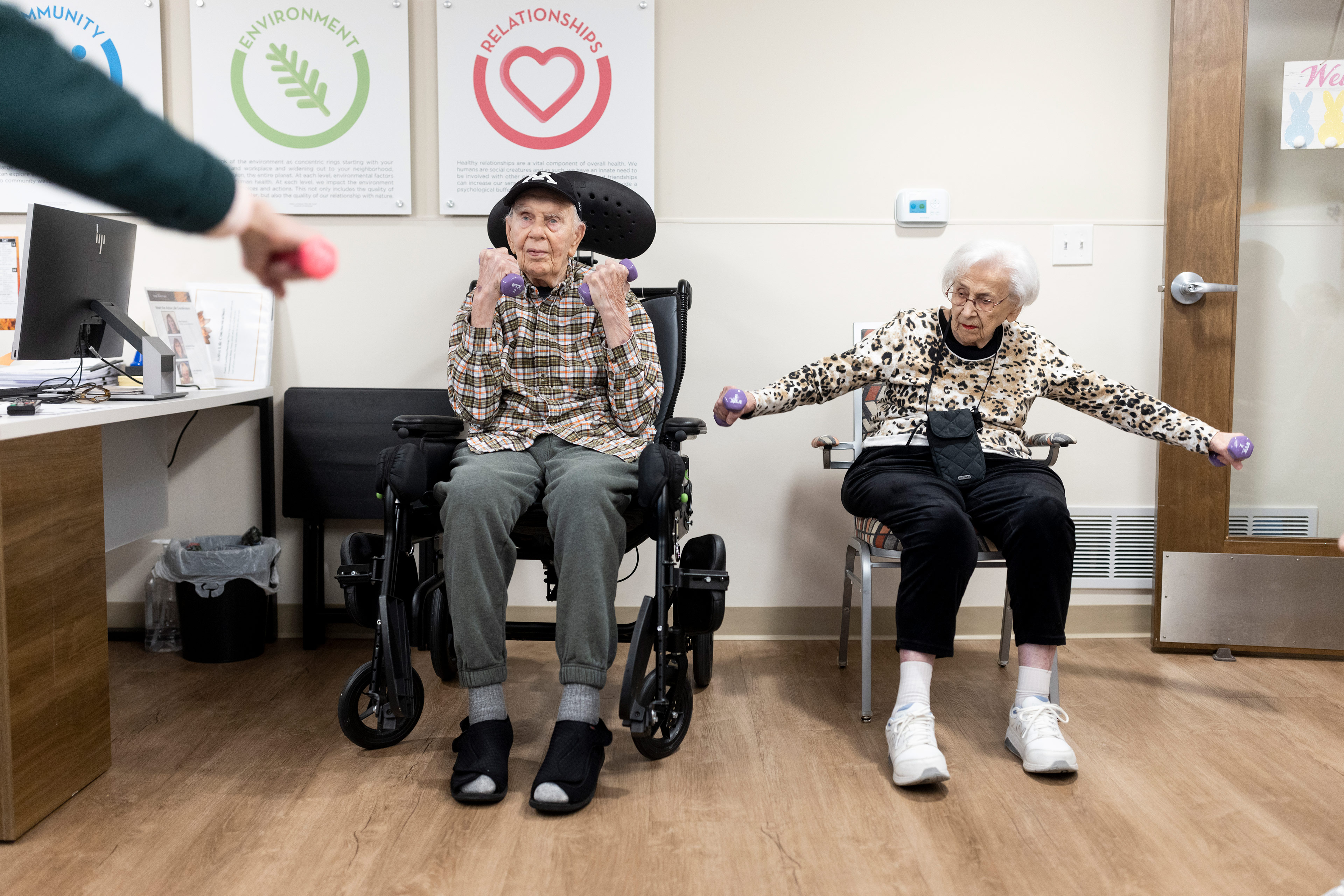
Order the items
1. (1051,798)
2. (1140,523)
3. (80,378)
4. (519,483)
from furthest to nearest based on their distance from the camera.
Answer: (1140,523) → (80,378) → (519,483) → (1051,798)

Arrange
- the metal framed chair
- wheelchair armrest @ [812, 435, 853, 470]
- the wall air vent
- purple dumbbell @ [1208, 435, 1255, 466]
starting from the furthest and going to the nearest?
the wall air vent < wheelchair armrest @ [812, 435, 853, 470] < the metal framed chair < purple dumbbell @ [1208, 435, 1255, 466]

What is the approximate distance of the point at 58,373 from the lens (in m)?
2.23

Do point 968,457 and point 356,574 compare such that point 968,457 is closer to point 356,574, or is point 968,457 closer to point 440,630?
point 440,630

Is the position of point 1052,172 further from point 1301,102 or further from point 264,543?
point 264,543

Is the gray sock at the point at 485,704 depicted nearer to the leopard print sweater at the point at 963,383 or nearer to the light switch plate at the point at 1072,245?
the leopard print sweater at the point at 963,383

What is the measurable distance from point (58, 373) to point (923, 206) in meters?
2.29

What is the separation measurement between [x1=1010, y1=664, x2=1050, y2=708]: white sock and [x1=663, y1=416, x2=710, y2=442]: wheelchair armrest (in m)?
0.81

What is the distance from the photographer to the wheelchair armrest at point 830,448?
2.19 m

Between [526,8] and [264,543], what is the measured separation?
162 cm

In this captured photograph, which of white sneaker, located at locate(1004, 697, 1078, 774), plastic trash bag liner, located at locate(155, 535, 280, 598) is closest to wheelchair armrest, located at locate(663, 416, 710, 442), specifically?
white sneaker, located at locate(1004, 697, 1078, 774)

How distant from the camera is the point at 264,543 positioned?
8.05 ft

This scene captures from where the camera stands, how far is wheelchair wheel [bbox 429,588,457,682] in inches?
71.1

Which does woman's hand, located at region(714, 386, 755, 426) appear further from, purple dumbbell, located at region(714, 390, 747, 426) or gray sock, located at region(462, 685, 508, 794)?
gray sock, located at region(462, 685, 508, 794)

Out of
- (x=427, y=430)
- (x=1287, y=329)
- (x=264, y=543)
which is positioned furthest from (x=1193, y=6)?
(x=264, y=543)
